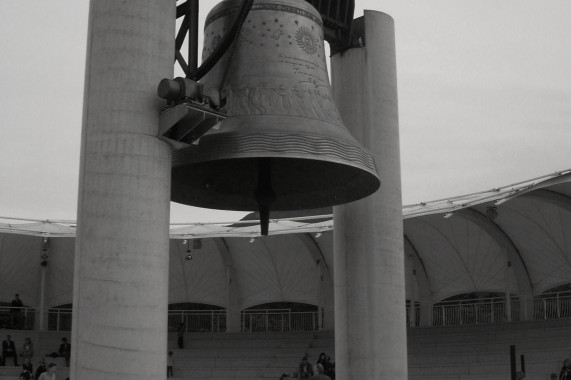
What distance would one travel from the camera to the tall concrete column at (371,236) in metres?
10.2

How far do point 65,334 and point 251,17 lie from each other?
1033 inches

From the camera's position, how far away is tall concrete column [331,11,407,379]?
10.2 meters

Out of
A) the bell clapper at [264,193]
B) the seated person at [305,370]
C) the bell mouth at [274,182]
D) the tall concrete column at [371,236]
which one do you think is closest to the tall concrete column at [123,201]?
the bell mouth at [274,182]

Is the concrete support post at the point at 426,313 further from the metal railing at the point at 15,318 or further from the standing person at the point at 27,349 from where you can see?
the metal railing at the point at 15,318

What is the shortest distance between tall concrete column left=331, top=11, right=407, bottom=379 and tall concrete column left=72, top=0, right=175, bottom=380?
3.50m

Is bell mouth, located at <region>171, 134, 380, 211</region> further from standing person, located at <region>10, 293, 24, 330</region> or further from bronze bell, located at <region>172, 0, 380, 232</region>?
standing person, located at <region>10, 293, 24, 330</region>

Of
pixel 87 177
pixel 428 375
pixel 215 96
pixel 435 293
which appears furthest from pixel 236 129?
pixel 435 293

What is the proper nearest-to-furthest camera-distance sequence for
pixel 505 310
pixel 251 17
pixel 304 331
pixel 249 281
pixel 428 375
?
pixel 251 17, pixel 428 375, pixel 505 310, pixel 304 331, pixel 249 281

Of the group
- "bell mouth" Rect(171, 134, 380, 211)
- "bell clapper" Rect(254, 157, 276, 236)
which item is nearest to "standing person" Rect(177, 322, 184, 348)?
"bell mouth" Rect(171, 134, 380, 211)

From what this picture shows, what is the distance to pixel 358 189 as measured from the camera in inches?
364

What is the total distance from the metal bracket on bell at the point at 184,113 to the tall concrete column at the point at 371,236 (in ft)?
11.5

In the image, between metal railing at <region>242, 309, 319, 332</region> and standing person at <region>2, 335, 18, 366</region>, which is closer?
standing person at <region>2, 335, 18, 366</region>

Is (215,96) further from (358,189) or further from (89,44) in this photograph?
(358,189)

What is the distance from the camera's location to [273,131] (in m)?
7.86
